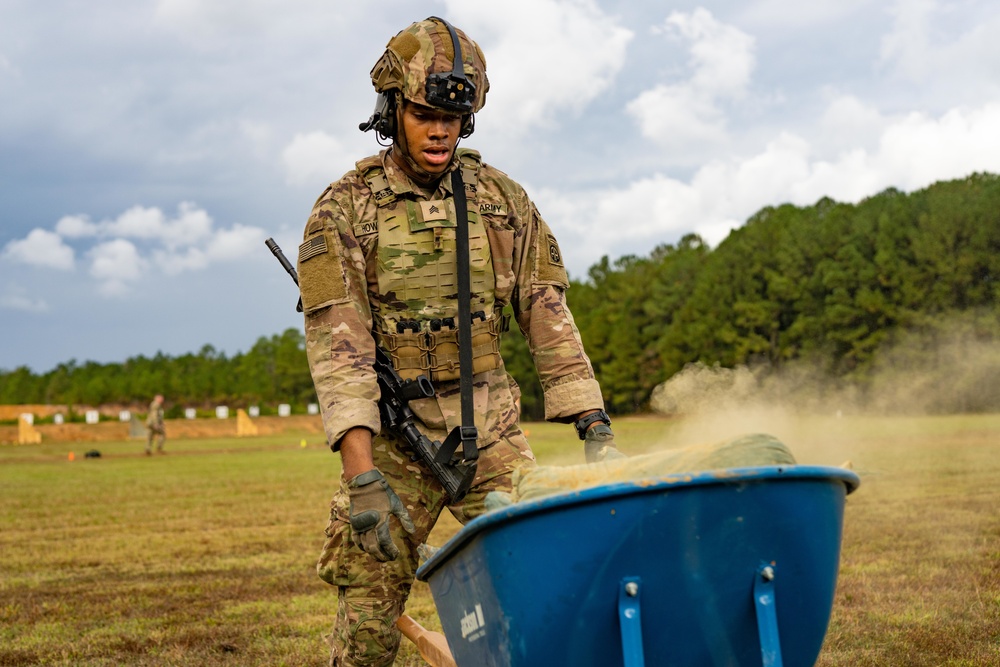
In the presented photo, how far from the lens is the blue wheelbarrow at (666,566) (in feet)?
7.33

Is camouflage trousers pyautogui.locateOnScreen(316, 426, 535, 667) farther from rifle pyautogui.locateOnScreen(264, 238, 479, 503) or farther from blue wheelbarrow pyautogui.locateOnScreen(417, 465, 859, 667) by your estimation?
blue wheelbarrow pyautogui.locateOnScreen(417, 465, 859, 667)

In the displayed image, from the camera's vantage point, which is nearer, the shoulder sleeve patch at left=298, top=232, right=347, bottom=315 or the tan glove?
the tan glove

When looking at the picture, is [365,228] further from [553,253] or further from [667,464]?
[667,464]

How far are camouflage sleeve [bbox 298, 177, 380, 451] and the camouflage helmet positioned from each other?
1.52 ft

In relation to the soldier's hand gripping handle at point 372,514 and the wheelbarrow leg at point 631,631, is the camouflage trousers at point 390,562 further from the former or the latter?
the wheelbarrow leg at point 631,631

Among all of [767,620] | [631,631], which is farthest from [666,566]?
[767,620]

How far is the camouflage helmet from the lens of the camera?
3705mm

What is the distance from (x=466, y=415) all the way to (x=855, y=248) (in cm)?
6640

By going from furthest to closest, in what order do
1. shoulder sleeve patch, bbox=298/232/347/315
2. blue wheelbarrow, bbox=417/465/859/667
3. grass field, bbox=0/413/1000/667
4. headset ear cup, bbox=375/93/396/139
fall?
grass field, bbox=0/413/1000/667
headset ear cup, bbox=375/93/396/139
shoulder sleeve patch, bbox=298/232/347/315
blue wheelbarrow, bbox=417/465/859/667

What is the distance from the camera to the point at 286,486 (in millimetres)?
18859

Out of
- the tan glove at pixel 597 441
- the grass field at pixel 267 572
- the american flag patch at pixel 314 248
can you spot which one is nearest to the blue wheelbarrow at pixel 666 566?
the grass field at pixel 267 572

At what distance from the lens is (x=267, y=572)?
9.22 meters

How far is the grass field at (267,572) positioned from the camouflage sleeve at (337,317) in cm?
127

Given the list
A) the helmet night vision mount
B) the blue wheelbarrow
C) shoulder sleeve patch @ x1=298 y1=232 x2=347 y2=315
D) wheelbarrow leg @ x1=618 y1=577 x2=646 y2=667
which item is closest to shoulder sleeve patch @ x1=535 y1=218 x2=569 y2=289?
the helmet night vision mount
